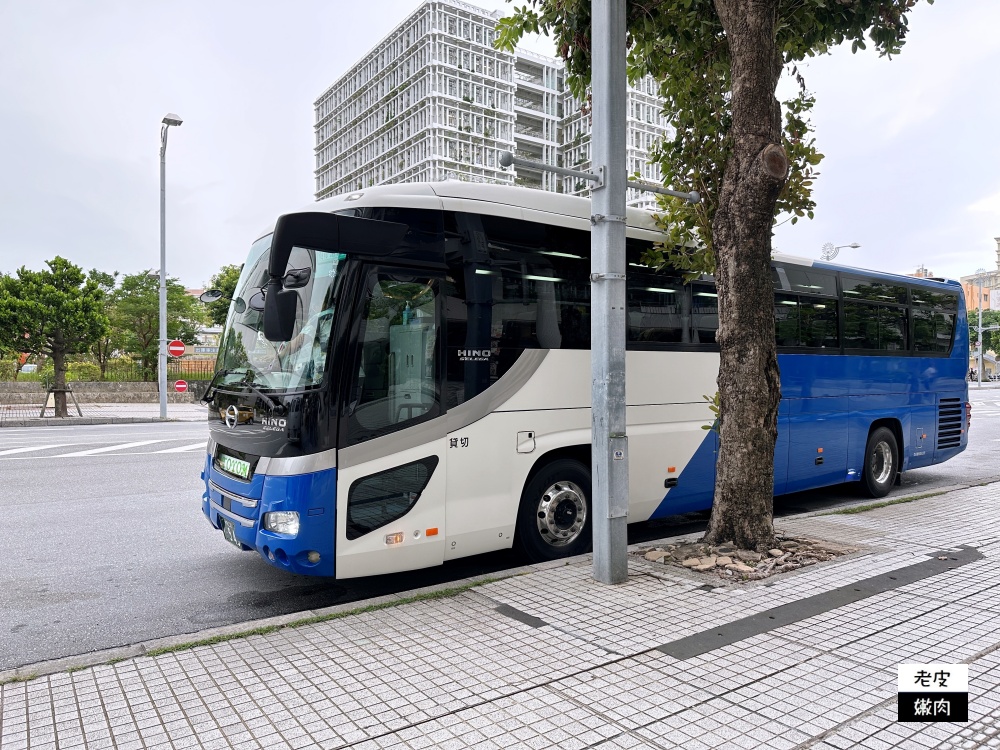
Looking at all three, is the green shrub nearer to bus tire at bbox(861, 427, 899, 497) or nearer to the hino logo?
the hino logo

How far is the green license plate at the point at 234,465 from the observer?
18.5 ft

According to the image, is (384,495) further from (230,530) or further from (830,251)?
(830,251)

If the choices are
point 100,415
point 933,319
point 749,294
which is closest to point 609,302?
point 749,294

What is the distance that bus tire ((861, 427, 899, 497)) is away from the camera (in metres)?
10.6

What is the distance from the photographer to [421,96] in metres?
Result: 87.0

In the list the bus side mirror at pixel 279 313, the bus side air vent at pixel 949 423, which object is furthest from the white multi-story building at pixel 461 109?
the bus side mirror at pixel 279 313

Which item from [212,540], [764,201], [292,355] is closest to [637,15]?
[764,201]

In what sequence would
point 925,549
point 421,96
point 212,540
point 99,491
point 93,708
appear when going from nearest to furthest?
point 93,708, point 925,549, point 212,540, point 99,491, point 421,96

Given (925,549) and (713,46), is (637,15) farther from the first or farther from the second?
(925,549)

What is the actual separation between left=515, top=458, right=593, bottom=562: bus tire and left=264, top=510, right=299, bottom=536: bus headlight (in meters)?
2.03

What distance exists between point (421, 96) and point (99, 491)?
84.1 m

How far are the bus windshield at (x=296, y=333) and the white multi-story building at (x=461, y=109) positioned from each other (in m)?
74.7

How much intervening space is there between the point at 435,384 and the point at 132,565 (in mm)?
3750

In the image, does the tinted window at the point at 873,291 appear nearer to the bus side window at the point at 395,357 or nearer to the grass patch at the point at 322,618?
the bus side window at the point at 395,357
